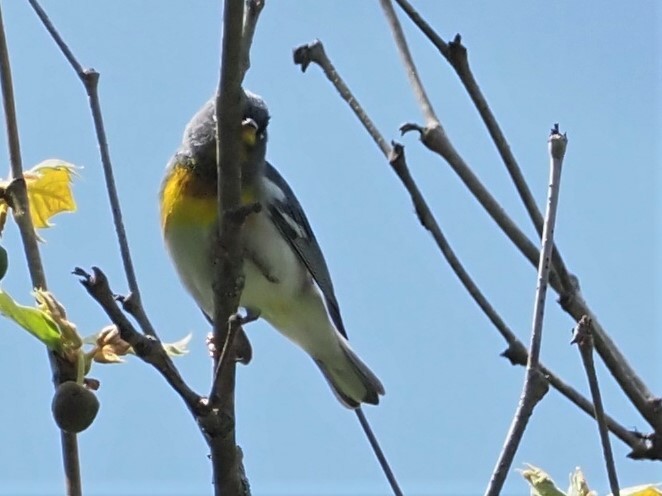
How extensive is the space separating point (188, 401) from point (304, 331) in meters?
2.44

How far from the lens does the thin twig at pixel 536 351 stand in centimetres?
138

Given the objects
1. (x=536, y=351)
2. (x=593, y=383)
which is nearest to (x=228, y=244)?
(x=536, y=351)

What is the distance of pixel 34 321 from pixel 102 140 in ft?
1.17

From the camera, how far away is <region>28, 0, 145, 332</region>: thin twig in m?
1.61

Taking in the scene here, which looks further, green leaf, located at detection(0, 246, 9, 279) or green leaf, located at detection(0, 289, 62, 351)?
green leaf, located at detection(0, 246, 9, 279)

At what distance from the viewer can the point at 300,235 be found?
3.79 metres

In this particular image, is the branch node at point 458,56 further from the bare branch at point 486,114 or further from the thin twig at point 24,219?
the thin twig at point 24,219

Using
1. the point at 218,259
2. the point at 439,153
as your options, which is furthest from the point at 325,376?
the point at 439,153

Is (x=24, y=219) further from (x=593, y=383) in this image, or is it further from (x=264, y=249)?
(x=264, y=249)

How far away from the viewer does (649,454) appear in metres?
1.55

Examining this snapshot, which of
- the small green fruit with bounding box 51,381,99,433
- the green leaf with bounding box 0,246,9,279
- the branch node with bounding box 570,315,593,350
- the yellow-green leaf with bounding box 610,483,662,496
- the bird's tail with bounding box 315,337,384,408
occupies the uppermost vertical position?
the bird's tail with bounding box 315,337,384,408

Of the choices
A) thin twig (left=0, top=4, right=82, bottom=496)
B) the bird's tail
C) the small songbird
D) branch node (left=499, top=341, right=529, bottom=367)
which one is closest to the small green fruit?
thin twig (left=0, top=4, right=82, bottom=496)

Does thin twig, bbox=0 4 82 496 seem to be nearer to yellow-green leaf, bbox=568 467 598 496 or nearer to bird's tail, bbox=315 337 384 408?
yellow-green leaf, bbox=568 467 598 496

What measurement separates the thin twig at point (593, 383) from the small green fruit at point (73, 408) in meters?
0.72
